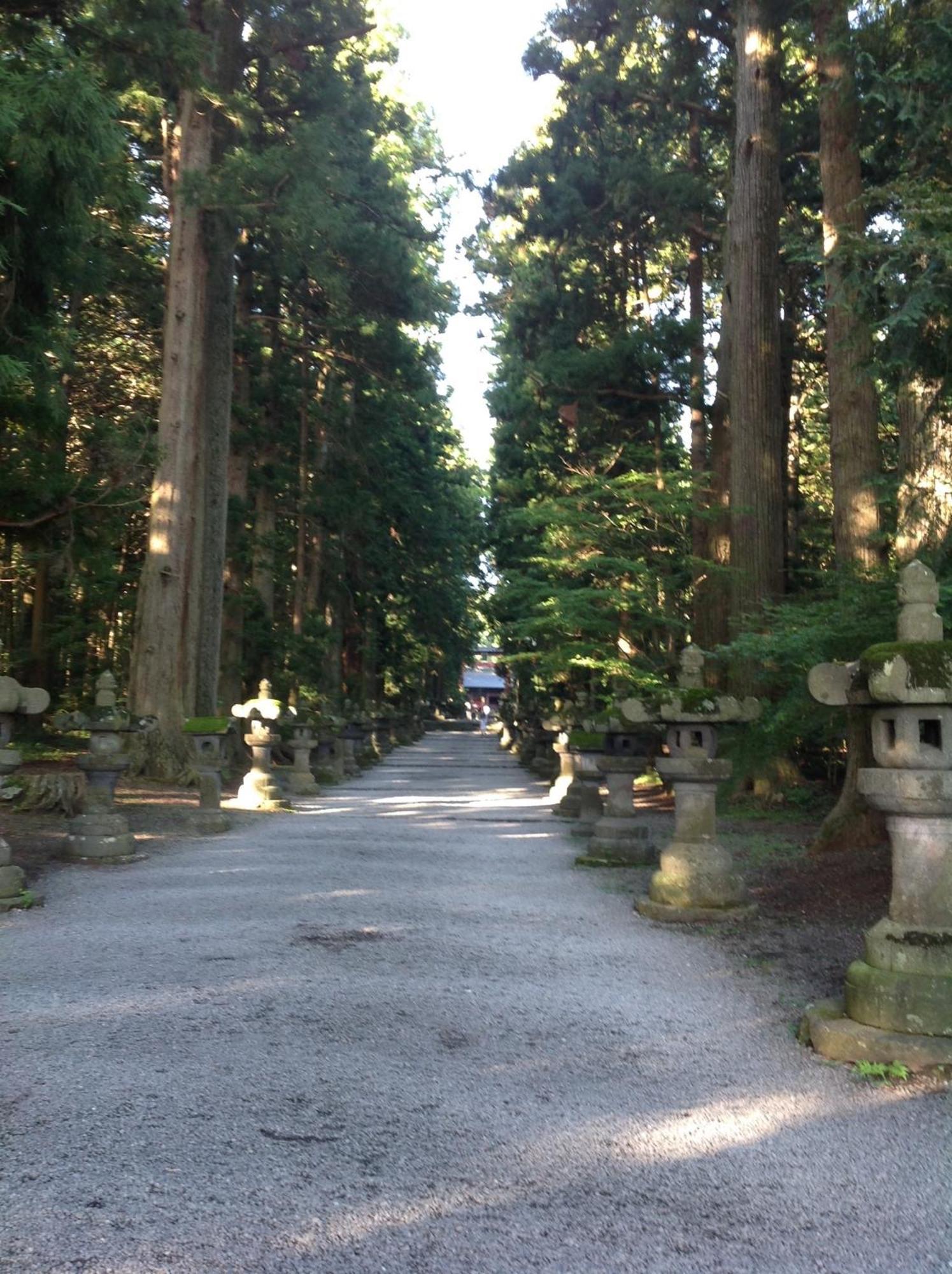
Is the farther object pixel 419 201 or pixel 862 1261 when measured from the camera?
pixel 419 201

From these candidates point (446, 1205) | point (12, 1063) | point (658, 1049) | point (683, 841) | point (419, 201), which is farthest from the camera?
point (419, 201)

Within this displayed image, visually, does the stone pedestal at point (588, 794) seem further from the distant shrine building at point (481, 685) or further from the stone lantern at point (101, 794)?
the distant shrine building at point (481, 685)

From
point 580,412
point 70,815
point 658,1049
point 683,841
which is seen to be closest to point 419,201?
point 580,412

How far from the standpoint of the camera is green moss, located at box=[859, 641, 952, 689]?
15.2 feet

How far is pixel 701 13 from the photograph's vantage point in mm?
16562

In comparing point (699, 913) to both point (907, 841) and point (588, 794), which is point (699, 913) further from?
point (588, 794)

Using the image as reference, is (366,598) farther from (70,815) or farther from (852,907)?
(852,907)

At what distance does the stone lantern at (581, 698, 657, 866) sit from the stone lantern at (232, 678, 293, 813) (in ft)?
20.1

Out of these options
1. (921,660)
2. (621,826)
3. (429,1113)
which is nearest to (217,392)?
(621,826)

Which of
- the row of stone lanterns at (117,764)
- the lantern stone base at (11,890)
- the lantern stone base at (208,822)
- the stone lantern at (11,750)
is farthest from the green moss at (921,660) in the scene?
the lantern stone base at (208,822)

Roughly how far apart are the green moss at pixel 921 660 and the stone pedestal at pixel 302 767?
48.9 feet

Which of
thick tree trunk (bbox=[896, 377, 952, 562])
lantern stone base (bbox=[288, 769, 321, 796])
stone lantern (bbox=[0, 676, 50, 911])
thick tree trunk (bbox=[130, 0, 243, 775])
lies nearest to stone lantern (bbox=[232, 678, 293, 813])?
thick tree trunk (bbox=[130, 0, 243, 775])

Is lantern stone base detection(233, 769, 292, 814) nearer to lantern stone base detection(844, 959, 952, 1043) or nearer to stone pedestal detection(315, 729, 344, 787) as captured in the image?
stone pedestal detection(315, 729, 344, 787)

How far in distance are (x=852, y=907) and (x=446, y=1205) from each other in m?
5.58
